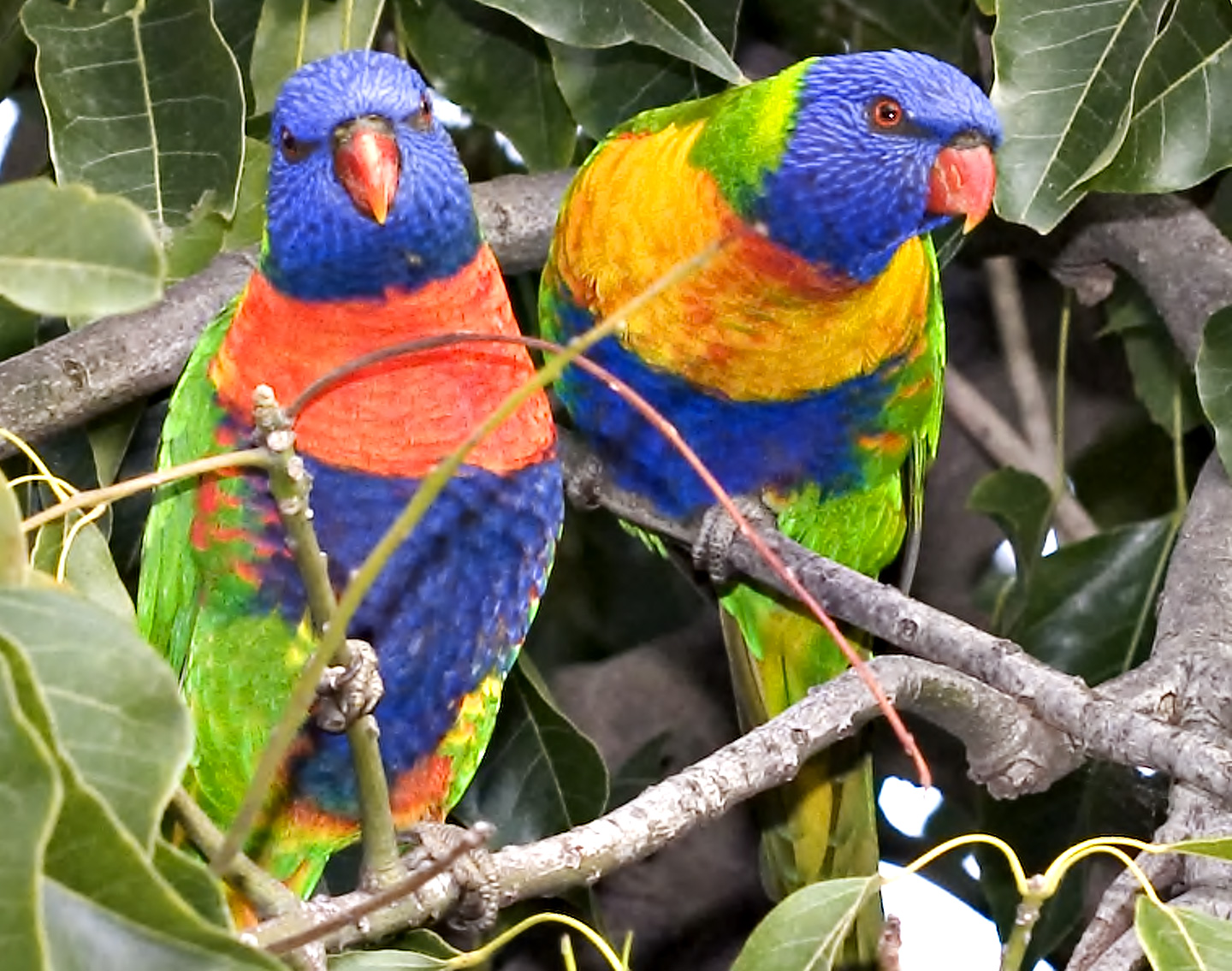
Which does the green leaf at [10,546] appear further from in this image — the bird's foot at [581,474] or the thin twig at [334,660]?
the bird's foot at [581,474]

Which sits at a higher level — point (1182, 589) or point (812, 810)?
point (1182, 589)

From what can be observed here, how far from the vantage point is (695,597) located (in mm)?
2314

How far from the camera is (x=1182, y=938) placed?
96cm

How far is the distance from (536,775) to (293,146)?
0.74 m

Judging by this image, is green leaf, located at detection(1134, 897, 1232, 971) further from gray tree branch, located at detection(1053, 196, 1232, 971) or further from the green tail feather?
the green tail feather

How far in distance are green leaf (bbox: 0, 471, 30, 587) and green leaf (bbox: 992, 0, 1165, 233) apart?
100 cm

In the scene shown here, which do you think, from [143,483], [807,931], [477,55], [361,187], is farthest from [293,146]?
[807,931]

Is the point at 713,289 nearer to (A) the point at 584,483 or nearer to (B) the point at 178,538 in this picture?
(A) the point at 584,483

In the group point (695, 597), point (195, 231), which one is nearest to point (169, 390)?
point (195, 231)

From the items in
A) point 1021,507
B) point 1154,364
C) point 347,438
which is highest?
point 347,438

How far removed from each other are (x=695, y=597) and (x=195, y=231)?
3.19 feet

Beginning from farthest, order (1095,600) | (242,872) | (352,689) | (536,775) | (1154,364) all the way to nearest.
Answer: (1154,364) < (1095,600) < (536,775) < (352,689) < (242,872)

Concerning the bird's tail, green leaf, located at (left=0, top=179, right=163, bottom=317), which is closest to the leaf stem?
green leaf, located at (left=0, top=179, right=163, bottom=317)

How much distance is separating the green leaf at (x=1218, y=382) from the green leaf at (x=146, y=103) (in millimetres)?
907
